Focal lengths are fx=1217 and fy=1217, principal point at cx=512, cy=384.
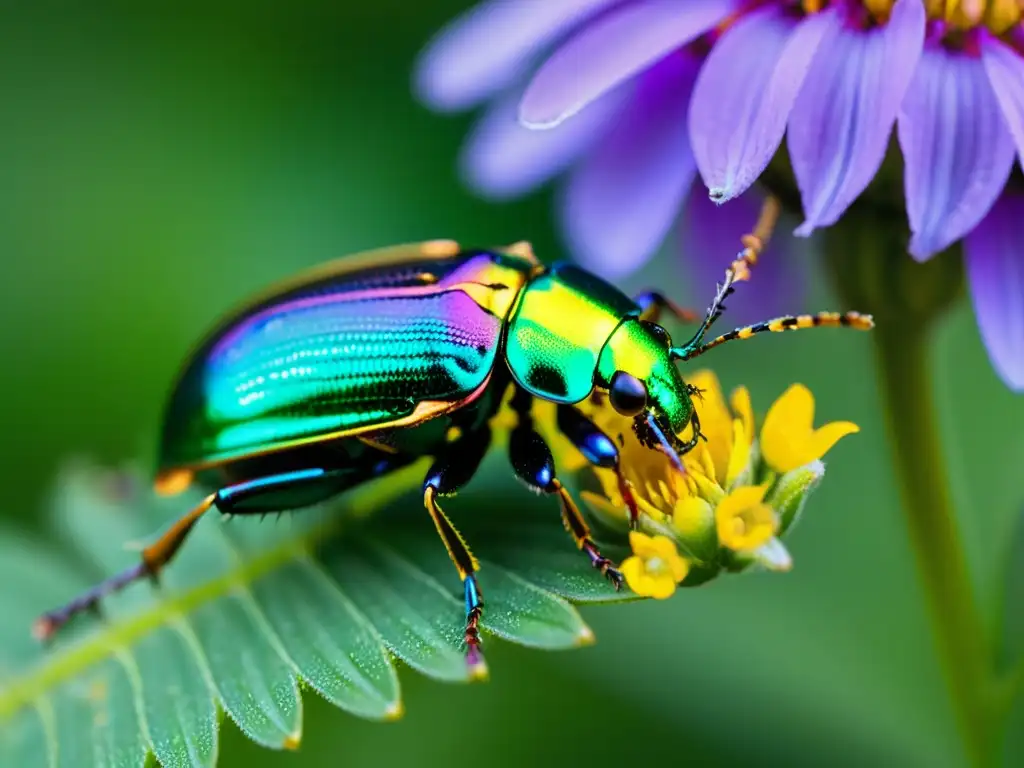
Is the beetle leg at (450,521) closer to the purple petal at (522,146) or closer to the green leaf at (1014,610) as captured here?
the purple petal at (522,146)

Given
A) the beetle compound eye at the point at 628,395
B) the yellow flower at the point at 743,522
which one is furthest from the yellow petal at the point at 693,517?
the beetle compound eye at the point at 628,395

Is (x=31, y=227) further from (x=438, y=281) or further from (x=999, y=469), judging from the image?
(x=999, y=469)

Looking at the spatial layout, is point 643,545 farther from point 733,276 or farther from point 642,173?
point 642,173

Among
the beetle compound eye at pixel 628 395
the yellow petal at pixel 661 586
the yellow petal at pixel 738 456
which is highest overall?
the beetle compound eye at pixel 628 395

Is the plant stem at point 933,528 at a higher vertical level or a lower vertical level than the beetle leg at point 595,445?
lower

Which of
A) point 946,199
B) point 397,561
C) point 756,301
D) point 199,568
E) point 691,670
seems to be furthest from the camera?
point 691,670

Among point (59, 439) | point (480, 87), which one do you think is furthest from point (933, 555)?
point (59, 439)
